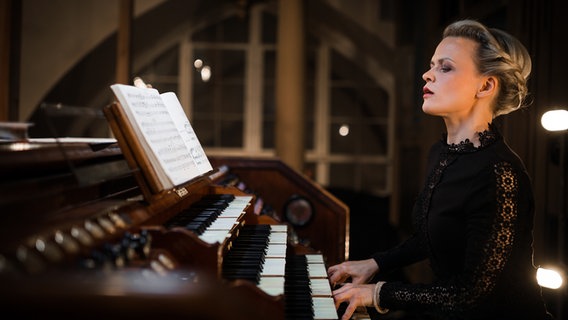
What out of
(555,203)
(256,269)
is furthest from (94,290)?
(555,203)

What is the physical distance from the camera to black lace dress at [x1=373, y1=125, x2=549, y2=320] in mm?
1677

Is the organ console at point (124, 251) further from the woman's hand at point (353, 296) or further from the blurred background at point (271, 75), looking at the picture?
the blurred background at point (271, 75)

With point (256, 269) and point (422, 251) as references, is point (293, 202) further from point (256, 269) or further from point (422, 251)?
point (256, 269)

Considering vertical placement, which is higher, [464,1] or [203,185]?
[464,1]

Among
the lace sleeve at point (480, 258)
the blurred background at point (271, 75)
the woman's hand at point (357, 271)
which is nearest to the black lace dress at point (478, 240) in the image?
the lace sleeve at point (480, 258)

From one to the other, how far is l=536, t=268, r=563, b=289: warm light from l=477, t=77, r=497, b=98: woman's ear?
0.93 meters

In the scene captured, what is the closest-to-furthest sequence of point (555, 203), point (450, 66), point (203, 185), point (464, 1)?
point (450, 66) → point (203, 185) → point (555, 203) → point (464, 1)

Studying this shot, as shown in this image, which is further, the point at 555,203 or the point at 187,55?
the point at 187,55

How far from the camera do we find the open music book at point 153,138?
65.1 inches

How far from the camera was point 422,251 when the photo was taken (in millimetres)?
2180

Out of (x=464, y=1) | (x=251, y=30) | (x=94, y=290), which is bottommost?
(x=94, y=290)

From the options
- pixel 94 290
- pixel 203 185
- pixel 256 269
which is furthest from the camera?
pixel 203 185

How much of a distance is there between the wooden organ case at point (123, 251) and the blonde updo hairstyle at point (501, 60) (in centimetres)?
89

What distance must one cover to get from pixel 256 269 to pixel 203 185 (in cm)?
83
